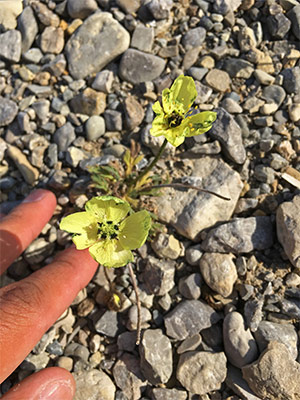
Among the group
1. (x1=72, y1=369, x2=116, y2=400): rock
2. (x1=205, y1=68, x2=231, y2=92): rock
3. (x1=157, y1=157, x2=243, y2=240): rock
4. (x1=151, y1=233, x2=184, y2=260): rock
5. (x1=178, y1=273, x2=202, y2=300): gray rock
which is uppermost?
(x1=205, y1=68, x2=231, y2=92): rock

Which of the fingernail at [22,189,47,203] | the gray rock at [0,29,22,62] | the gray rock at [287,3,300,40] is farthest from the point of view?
the gray rock at [0,29,22,62]

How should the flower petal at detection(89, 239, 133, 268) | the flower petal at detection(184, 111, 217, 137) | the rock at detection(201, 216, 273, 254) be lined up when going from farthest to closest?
the rock at detection(201, 216, 273, 254) < the flower petal at detection(184, 111, 217, 137) < the flower petal at detection(89, 239, 133, 268)

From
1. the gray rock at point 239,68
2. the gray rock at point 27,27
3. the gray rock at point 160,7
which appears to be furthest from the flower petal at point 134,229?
the gray rock at point 27,27

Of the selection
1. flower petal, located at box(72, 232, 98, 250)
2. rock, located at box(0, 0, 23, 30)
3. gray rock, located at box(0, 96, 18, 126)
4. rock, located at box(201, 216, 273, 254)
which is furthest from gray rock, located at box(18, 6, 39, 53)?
rock, located at box(201, 216, 273, 254)

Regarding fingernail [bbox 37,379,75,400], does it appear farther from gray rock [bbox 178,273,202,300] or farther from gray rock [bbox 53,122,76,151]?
gray rock [bbox 53,122,76,151]

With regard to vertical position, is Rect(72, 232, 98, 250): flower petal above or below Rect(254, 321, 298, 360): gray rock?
above

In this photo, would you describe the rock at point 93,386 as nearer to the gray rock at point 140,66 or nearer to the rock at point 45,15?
the gray rock at point 140,66

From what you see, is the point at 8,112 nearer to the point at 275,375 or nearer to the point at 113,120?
the point at 113,120
